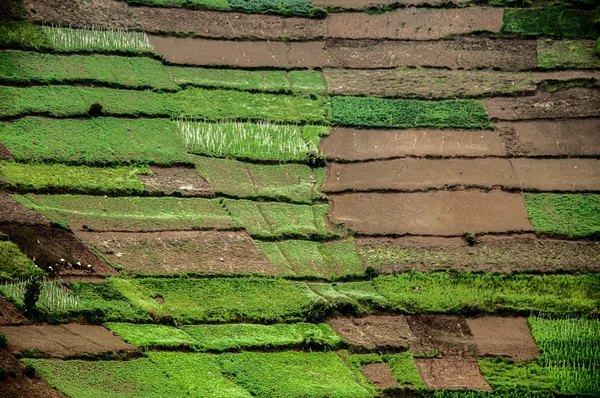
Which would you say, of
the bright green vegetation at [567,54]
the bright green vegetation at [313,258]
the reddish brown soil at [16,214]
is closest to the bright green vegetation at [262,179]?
the bright green vegetation at [313,258]

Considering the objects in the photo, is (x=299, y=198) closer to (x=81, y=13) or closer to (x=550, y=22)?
(x=81, y=13)

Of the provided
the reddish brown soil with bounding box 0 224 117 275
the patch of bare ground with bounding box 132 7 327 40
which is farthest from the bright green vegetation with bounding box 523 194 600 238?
the reddish brown soil with bounding box 0 224 117 275

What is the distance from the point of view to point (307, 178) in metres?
35.1

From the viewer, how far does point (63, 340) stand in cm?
2662

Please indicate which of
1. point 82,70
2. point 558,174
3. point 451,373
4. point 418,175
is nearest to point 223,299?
point 451,373

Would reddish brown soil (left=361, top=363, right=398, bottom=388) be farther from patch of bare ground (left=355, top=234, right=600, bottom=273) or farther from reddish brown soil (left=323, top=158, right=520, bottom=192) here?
reddish brown soil (left=323, top=158, right=520, bottom=192)

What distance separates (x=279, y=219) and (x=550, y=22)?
18253 millimetres

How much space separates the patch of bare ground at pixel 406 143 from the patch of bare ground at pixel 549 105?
1648 mm

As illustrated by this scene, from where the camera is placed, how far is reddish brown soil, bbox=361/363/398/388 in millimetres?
26953

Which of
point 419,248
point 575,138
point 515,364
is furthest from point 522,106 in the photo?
point 515,364

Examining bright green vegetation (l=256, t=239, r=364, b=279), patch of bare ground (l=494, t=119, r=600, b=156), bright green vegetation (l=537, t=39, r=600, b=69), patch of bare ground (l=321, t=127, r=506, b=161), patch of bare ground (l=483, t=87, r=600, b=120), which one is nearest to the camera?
bright green vegetation (l=256, t=239, r=364, b=279)

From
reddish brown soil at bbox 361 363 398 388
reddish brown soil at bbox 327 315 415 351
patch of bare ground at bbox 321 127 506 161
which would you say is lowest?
reddish brown soil at bbox 361 363 398 388

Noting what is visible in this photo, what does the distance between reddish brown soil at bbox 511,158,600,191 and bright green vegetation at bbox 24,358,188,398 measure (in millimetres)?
16376

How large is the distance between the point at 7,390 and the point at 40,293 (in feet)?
13.8
